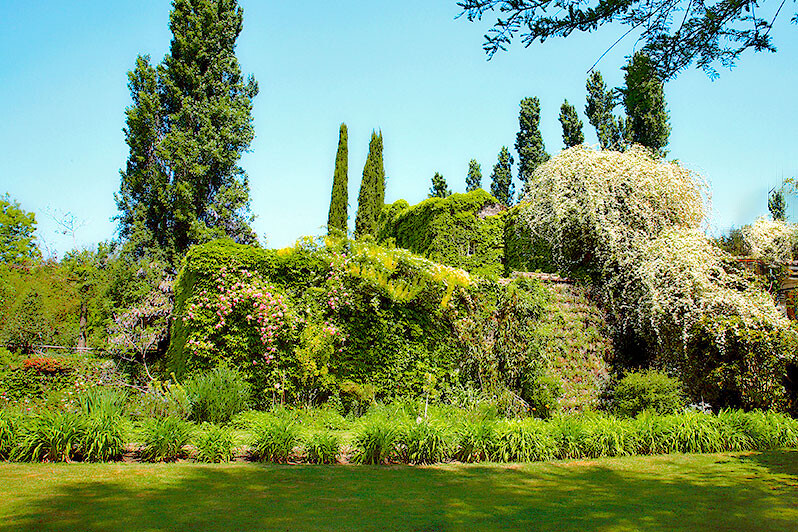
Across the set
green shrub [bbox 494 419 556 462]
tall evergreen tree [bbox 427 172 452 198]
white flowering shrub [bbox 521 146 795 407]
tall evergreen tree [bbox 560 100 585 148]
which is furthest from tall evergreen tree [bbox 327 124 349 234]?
green shrub [bbox 494 419 556 462]

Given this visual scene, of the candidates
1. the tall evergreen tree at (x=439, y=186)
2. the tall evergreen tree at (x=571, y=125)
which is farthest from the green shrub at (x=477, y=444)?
the tall evergreen tree at (x=439, y=186)

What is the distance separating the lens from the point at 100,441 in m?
6.16

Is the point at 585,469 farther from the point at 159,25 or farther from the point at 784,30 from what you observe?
the point at 159,25

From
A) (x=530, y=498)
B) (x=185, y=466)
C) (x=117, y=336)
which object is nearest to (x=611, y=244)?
(x=530, y=498)

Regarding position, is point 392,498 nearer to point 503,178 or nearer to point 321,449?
point 321,449

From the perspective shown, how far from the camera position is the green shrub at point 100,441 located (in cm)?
616

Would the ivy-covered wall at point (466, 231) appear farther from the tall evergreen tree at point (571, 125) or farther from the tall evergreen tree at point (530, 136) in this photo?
the tall evergreen tree at point (530, 136)

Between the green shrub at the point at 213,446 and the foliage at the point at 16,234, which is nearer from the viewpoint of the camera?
the green shrub at the point at 213,446

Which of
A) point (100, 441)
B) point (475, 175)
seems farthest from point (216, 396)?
point (475, 175)

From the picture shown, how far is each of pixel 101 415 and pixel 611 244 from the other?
9.45m

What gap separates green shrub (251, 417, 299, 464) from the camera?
Answer: 6.52 meters

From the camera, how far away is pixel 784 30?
3734 millimetres

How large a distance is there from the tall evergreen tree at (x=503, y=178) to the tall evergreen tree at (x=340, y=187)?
8910mm

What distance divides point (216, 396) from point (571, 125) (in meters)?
23.2
